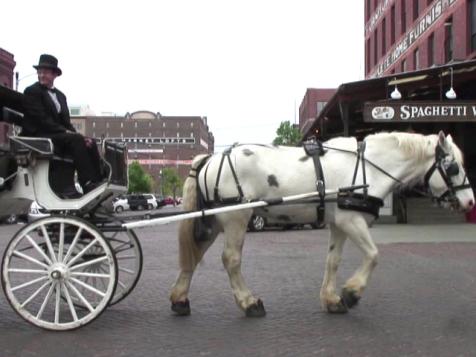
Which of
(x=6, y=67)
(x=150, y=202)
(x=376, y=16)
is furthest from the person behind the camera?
(x=150, y=202)

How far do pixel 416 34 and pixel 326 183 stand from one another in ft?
102

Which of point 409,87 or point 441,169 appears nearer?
point 441,169

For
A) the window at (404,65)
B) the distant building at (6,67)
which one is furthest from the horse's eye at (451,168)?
the distant building at (6,67)

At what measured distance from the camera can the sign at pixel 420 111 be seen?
58.7 ft

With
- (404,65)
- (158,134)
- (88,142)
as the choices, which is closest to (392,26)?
(404,65)

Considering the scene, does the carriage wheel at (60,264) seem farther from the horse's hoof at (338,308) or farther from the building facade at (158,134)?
the building facade at (158,134)

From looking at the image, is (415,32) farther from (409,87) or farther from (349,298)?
(349,298)

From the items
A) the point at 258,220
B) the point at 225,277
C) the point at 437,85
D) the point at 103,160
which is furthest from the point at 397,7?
the point at 103,160

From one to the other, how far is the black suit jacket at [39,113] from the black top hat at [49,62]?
21 cm

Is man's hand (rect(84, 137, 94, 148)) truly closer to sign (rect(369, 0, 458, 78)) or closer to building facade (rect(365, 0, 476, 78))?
building facade (rect(365, 0, 476, 78))

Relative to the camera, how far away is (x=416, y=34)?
35125 millimetres

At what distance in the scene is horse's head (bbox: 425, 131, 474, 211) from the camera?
6.68 m

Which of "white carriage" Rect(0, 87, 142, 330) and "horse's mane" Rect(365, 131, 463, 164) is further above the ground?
"horse's mane" Rect(365, 131, 463, 164)

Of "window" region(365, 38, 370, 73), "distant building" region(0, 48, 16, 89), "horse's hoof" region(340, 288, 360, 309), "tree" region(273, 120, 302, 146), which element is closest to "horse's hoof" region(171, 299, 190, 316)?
"horse's hoof" region(340, 288, 360, 309)
